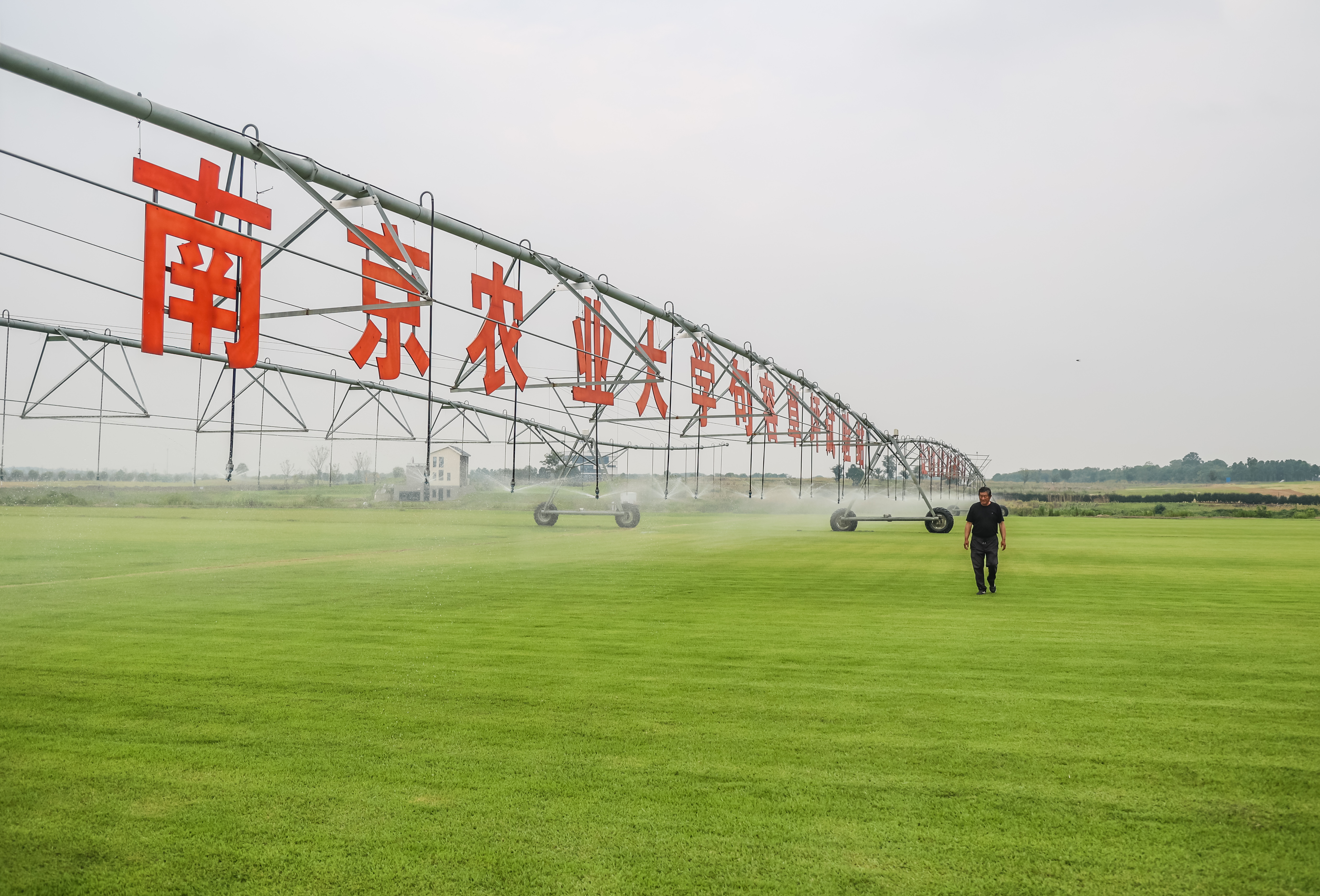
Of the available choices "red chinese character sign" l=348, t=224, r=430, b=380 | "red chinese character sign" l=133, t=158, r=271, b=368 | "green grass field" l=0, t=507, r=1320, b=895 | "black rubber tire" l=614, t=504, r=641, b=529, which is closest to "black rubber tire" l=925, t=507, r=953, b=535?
"black rubber tire" l=614, t=504, r=641, b=529

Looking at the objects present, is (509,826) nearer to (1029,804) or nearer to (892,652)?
(1029,804)

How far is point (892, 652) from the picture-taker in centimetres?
854

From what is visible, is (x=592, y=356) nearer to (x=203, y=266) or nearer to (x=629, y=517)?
(x=203, y=266)

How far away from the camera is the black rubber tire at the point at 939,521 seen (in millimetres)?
31438

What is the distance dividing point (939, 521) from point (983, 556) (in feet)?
→ 61.1

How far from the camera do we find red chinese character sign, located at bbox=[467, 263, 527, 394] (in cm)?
1388

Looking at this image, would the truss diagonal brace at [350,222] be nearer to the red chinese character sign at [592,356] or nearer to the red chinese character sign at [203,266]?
the red chinese character sign at [203,266]

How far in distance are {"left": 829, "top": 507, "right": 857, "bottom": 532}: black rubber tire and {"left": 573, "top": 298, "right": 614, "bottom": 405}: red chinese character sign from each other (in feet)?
53.9

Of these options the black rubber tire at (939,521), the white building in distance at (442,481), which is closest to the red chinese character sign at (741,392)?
the black rubber tire at (939,521)

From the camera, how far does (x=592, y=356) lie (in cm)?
1647

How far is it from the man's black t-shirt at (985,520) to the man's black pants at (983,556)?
9 cm

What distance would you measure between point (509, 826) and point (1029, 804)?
259 centimetres

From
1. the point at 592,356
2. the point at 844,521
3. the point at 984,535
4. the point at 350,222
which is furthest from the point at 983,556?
the point at 844,521

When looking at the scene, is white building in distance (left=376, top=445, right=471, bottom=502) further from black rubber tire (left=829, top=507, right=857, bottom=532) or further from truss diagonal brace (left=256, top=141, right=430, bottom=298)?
truss diagonal brace (left=256, top=141, right=430, bottom=298)
